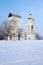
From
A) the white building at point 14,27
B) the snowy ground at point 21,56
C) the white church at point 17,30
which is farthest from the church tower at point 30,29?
the snowy ground at point 21,56

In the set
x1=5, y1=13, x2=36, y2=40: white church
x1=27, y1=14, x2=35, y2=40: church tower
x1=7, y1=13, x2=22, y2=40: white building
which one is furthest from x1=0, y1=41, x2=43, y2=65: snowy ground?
x1=27, y1=14, x2=35, y2=40: church tower

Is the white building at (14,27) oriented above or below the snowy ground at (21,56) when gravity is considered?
→ above

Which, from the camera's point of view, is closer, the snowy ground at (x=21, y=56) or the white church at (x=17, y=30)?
the snowy ground at (x=21, y=56)

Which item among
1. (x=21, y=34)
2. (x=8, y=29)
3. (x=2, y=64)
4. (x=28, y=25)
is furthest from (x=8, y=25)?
(x=2, y=64)

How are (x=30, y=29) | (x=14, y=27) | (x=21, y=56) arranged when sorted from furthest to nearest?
(x=30, y=29)
(x=14, y=27)
(x=21, y=56)

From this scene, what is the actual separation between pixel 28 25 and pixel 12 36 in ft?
15.1

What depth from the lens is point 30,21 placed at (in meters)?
21.1

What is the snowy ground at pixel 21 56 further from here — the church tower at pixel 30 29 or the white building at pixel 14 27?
the church tower at pixel 30 29

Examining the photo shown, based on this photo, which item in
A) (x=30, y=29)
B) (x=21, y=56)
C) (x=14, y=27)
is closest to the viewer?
(x=21, y=56)

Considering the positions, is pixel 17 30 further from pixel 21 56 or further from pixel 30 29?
pixel 21 56

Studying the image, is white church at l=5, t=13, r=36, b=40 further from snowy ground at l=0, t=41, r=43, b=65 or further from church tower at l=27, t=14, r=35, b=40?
snowy ground at l=0, t=41, r=43, b=65

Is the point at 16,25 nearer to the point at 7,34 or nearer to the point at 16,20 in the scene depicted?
the point at 16,20

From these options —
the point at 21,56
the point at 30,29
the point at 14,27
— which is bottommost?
the point at 21,56

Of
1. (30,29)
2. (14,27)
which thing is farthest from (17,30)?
(30,29)
